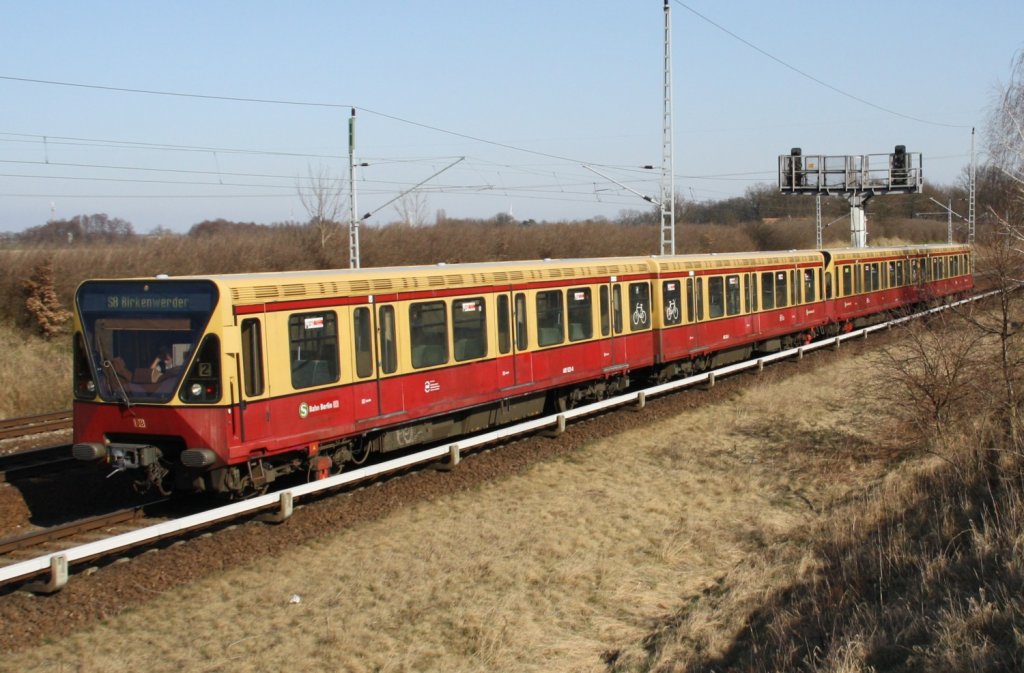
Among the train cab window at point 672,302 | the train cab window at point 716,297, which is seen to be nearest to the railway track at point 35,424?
the train cab window at point 672,302

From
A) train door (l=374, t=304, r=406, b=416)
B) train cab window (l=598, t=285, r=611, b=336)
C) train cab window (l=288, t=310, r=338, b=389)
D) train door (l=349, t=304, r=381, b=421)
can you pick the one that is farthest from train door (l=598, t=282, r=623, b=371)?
train cab window (l=288, t=310, r=338, b=389)

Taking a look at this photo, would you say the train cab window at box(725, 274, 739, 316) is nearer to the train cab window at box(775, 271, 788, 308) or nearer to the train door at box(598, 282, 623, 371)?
the train cab window at box(775, 271, 788, 308)

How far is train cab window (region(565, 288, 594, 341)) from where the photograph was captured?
16.7 meters

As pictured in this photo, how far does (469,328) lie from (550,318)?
2297 mm

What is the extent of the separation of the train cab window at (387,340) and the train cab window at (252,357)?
202 centimetres

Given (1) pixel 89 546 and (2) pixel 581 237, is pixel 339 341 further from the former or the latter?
(2) pixel 581 237

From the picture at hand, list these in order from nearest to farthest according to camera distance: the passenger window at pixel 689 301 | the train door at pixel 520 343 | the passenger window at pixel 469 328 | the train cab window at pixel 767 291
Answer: the passenger window at pixel 469 328 < the train door at pixel 520 343 < the passenger window at pixel 689 301 < the train cab window at pixel 767 291

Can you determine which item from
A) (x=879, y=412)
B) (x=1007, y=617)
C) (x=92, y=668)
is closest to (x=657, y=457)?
(x=879, y=412)

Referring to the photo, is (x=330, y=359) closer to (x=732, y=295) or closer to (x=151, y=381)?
(x=151, y=381)

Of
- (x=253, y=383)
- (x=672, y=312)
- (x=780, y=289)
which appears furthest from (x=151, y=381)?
(x=780, y=289)

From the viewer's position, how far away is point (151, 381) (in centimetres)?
1081

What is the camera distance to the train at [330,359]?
1059 cm

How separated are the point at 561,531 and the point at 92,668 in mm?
5375

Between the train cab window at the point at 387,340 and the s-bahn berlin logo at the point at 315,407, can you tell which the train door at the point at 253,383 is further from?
the train cab window at the point at 387,340
